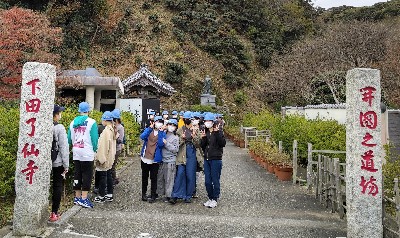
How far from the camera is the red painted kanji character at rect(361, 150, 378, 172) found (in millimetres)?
5410

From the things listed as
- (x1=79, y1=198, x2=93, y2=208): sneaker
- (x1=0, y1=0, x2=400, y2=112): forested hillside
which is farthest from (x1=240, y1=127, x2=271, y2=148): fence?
(x1=79, y1=198, x2=93, y2=208): sneaker

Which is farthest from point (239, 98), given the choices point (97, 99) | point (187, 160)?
point (187, 160)

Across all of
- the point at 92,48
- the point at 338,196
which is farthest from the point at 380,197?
the point at 92,48

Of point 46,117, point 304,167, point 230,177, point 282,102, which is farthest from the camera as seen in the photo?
point 282,102

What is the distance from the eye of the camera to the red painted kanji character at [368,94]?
5.48 m

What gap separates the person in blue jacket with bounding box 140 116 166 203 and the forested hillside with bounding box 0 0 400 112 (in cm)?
1698

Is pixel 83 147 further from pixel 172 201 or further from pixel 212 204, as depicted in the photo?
pixel 212 204

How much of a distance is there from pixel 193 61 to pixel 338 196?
3203 cm

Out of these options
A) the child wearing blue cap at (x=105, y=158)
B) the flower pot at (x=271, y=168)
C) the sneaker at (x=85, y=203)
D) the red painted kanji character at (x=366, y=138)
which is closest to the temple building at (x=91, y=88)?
the flower pot at (x=271, y=168)

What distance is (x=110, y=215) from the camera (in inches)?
250

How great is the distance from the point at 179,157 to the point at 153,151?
0.56 metres

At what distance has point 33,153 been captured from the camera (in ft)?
17.1

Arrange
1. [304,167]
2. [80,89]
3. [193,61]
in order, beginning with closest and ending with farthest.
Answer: [304,167] < [80,89] < [193,61]

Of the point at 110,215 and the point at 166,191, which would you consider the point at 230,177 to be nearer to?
the point at 166,191
